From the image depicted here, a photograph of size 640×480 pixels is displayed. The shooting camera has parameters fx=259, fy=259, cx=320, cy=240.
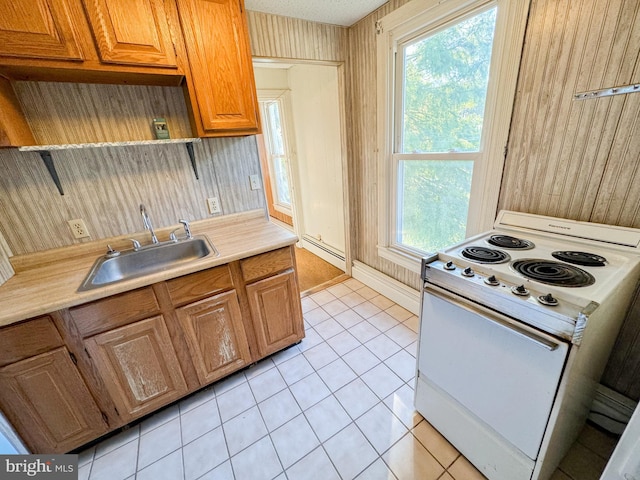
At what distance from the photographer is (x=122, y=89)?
1.53m

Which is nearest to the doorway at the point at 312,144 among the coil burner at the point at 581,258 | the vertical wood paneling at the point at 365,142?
the vertical wood paneling at the point at 365,142

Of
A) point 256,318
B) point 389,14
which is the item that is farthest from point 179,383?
point 389,14

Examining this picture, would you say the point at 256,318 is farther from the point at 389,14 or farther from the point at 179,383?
the point at 389,14

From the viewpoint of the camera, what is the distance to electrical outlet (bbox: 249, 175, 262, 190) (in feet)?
6.65

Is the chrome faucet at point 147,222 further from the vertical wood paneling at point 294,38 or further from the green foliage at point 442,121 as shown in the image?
the green foliage at point 442,121

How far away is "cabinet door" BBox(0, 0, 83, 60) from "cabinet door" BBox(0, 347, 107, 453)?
1.29 meters

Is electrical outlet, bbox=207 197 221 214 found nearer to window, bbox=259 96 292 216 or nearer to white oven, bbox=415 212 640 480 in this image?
white oven, bbox=415 212 640 480

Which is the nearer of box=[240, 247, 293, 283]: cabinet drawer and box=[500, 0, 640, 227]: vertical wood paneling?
box=[500, 0, 640, 227]: vertical wood paneling

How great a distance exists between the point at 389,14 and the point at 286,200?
298cm

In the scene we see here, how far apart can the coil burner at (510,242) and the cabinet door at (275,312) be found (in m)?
1.15

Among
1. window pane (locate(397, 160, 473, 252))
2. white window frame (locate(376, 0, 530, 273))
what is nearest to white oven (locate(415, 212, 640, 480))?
white window frame (locate(376, 0, 530, 273))

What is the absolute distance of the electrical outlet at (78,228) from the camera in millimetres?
1546

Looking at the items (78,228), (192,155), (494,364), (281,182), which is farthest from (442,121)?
(281,182)

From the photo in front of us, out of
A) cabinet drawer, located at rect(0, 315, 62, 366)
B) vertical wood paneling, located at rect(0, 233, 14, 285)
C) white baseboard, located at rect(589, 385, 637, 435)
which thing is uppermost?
vertical wood paneling, located at rect(0, 233, 14, 285)
